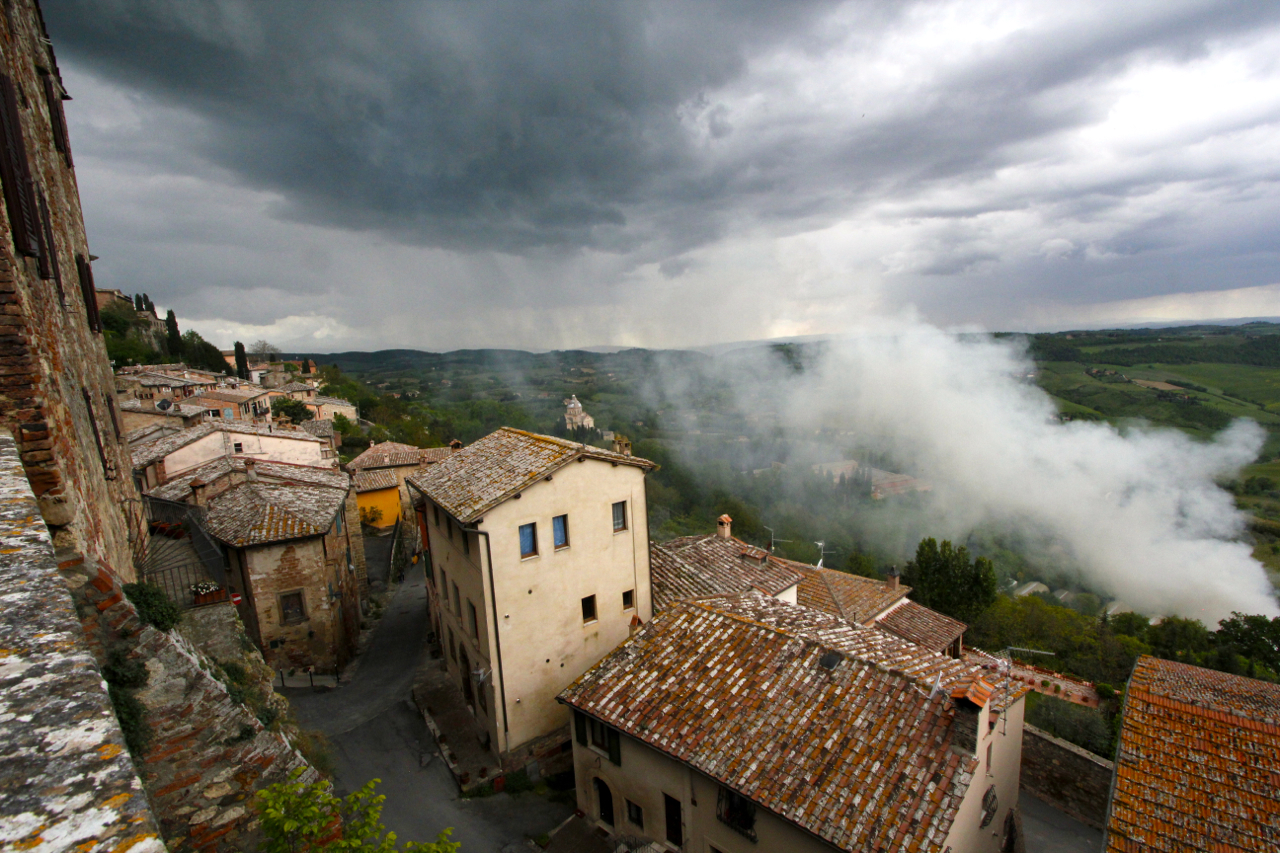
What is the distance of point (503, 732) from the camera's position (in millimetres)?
16984

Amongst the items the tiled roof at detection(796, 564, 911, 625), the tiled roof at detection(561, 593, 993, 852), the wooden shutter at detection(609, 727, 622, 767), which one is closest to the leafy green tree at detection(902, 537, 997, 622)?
the tiled roof at detection(796, 564, 911, 625)

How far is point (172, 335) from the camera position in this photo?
89.2 meters

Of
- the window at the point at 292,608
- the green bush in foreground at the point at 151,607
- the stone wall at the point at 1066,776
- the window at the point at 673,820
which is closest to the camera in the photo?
the green bush in foreground at the point at 151,607

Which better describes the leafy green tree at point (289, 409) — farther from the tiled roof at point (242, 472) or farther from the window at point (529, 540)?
the window at point (529, 540)

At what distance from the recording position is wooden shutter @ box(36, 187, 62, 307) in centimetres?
807

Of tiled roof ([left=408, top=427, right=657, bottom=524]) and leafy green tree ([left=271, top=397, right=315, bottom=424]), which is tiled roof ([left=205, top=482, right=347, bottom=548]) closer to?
tiled roof ([left=408, top=427, right=657, bottom=524])

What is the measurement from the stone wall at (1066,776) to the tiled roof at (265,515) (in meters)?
26.9

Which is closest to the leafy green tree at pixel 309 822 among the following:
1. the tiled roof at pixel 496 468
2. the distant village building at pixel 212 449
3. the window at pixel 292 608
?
the tiled roof at pixel 496 468

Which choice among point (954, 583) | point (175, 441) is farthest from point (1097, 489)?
point (175, 441)

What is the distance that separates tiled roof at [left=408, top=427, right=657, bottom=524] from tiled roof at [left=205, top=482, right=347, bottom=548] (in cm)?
417

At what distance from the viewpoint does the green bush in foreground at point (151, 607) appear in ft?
18.6

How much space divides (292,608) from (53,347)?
16173 millimetres

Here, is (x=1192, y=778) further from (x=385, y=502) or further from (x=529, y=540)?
(x=385, y=502)

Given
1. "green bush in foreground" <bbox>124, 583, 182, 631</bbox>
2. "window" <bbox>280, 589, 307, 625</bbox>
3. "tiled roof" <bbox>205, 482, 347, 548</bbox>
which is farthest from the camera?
"window" <bbox>280, 589, 307, 625</bbox>
